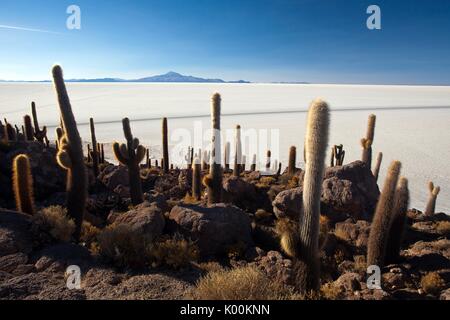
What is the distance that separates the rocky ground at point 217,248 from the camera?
224 inches

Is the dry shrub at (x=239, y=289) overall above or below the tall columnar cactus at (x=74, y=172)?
below

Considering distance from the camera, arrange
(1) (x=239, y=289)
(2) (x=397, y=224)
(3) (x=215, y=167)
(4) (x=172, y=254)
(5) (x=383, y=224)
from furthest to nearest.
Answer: (3) (x=215, y=167) < (2) (x=397, y=224) < (5) (x=383, y=224) < (4) (x=172, y=254) < (1) (x=239, y=289)

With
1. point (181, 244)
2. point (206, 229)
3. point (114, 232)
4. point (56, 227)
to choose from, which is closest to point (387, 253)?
point (206, 229)

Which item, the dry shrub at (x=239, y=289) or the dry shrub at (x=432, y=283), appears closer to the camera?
the dry shrub at (x=239, y=289)

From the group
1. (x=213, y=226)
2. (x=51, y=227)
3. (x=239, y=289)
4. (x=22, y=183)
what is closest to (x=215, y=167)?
(x=213, y=226)

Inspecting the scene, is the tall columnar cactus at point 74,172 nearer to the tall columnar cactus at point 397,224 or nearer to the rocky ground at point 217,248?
the rocky ground at point 217,248

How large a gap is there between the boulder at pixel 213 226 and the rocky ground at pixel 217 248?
0.02 m

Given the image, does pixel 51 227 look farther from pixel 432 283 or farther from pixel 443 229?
pixel 443 229

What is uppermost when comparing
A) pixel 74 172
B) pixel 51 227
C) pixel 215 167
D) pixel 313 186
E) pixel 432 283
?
pixel 313 186

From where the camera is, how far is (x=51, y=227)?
721 centimetres

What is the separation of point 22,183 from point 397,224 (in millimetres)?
8897

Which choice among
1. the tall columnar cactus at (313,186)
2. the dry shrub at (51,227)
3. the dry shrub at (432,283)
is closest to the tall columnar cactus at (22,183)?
the dry shrub at (51,227)

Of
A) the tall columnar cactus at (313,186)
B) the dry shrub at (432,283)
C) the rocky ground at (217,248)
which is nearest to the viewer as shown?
the rocky ground at (217,248)

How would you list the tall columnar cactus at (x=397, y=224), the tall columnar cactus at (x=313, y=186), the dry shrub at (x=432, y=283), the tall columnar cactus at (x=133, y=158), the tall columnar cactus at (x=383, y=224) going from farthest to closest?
the tall columnar cactus at (x=133, y=158)
the tall columnar cactus at (x=397, y=224)
the tall columnar cactus at (x=383, y=224)
the dry shrub at (x=432, y=283)
the tall columnar cactus at (x=313, y=186)
